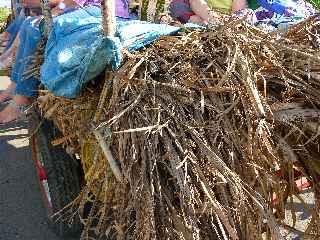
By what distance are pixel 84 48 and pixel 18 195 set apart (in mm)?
2087

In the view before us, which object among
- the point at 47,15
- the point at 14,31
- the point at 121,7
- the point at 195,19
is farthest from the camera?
the point at 14,31

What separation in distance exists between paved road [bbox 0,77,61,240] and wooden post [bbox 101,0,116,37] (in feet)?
5.98

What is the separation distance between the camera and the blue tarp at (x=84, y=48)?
2242 mm

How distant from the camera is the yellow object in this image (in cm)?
363

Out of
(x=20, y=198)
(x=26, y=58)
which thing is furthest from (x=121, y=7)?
(x=20, y=198)

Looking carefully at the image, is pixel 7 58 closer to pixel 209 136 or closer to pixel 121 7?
pixel 121 7

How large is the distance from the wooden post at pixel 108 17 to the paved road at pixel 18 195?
71.8 inches

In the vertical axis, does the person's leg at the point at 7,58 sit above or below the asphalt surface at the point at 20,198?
above

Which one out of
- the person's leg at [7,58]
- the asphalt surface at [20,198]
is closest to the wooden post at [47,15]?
the person's leg at [7,58]

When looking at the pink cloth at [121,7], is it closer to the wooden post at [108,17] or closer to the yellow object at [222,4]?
the yellow object at [222,4]

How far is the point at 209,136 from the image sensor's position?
2.04m

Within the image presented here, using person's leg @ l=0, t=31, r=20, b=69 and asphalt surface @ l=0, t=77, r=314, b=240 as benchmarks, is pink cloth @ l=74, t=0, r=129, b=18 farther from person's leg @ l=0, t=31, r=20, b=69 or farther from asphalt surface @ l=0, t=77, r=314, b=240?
asphalt surface @ l=0, t=77, r=314, b=240

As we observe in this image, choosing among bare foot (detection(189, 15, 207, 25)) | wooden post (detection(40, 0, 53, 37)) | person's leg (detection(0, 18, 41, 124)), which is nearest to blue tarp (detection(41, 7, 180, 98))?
wooden post (detection(40, 0, 53, 37))

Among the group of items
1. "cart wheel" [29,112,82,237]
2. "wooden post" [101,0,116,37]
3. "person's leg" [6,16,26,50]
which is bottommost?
"cart wheel" [29,112,82,237]
